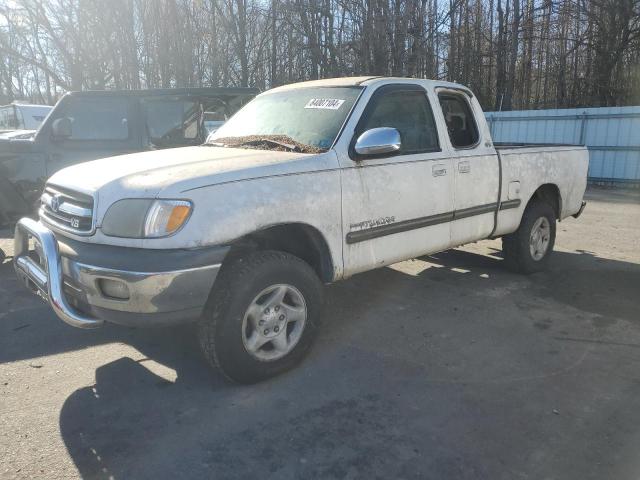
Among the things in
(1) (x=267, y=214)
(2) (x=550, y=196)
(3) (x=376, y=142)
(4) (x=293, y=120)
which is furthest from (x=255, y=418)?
(2) (x=550, y=196)

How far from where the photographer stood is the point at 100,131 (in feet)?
22.9

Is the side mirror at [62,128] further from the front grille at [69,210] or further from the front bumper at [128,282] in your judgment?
the front bumper at [128,282]

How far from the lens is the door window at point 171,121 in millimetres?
7207

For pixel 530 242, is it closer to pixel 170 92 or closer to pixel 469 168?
pixel 469 168

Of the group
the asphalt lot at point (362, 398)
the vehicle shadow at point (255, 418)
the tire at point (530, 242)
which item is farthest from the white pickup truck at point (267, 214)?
the tire at point (530, 242)

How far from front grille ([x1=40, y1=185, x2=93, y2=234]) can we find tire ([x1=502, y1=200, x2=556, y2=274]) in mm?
4285

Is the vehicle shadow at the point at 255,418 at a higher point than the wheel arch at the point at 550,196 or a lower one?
lower

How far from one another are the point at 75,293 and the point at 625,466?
308 centimetres

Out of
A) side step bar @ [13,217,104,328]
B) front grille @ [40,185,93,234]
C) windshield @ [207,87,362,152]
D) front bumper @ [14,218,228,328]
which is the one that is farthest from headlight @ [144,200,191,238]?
windshield @ [207,87,362,152]

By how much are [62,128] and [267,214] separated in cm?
424

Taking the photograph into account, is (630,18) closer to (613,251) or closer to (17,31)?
(613,251)

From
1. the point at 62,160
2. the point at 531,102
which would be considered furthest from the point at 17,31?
the point at 531,102

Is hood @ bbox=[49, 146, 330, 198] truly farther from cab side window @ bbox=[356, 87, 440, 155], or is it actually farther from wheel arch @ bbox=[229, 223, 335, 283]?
cab side window @ bbox=[356, 87, 440, 155]

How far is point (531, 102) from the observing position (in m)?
21.8
